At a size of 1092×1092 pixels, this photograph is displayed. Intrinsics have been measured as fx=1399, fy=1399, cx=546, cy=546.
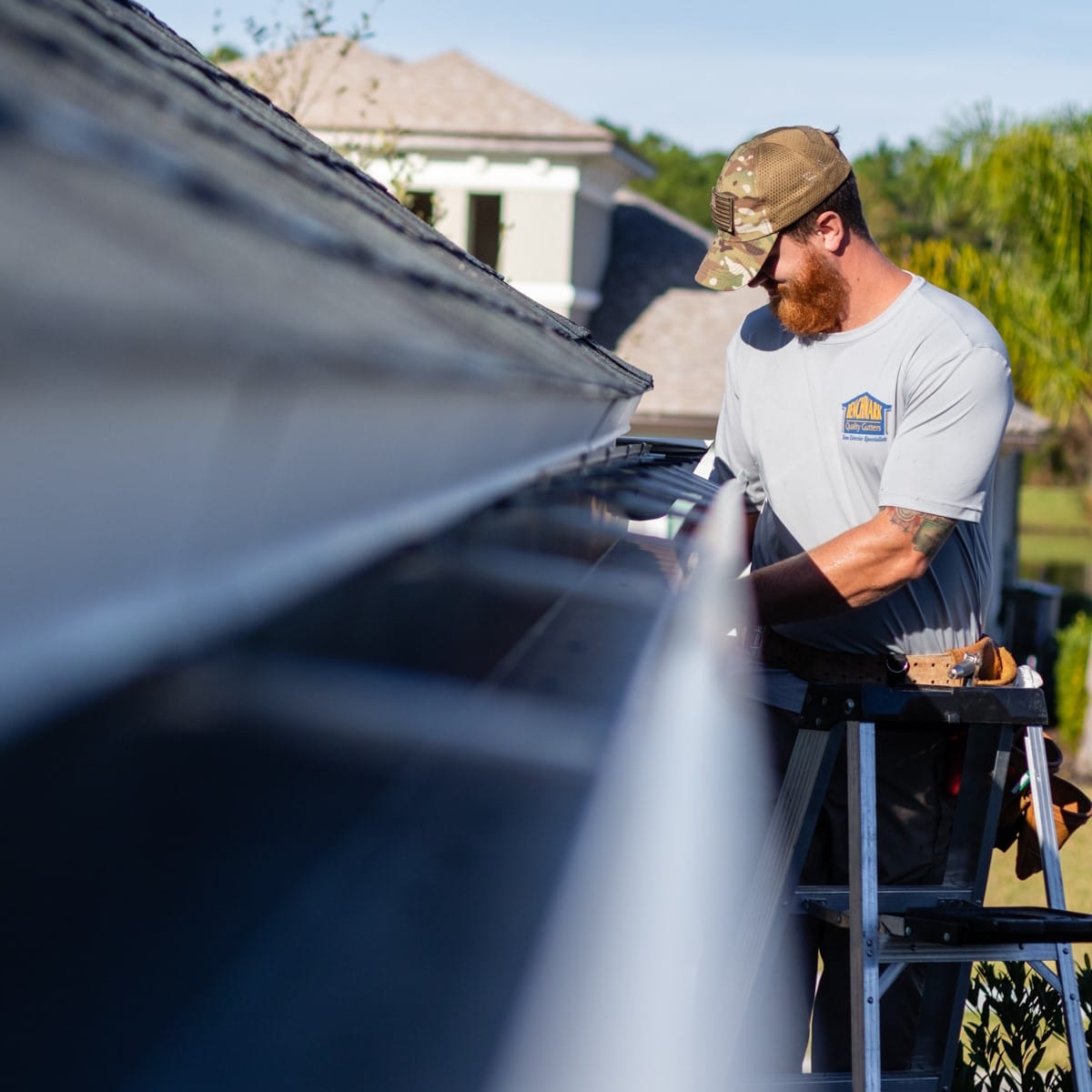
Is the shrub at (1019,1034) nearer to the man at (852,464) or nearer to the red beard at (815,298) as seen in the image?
the man at (852,464)

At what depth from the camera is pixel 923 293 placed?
3518 millimetres

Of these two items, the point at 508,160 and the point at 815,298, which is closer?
the point at 815,298

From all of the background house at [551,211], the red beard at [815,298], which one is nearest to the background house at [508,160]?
the background house at [551,211]

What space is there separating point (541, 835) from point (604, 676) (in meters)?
0.53

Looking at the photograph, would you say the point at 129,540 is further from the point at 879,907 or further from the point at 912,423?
the point at 879,907

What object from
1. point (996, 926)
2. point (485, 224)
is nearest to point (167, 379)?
point (996, 926)

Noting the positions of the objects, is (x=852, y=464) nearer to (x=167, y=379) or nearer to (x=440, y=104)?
(x=167, y=379)

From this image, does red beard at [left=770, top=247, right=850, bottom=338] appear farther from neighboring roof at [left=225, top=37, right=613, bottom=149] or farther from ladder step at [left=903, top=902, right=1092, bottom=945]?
neighboring roof at [left=225, top=37, right=613, bottom=149]

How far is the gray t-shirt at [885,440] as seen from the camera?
11.0 ft

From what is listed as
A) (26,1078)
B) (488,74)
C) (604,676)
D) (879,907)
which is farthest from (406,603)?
(488,74)

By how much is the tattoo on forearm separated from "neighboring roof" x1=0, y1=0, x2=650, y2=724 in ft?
8.52

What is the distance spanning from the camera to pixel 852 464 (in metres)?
3.63

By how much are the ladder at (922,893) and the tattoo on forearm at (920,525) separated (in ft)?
1.17

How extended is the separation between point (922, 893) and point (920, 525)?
3.18 feet
